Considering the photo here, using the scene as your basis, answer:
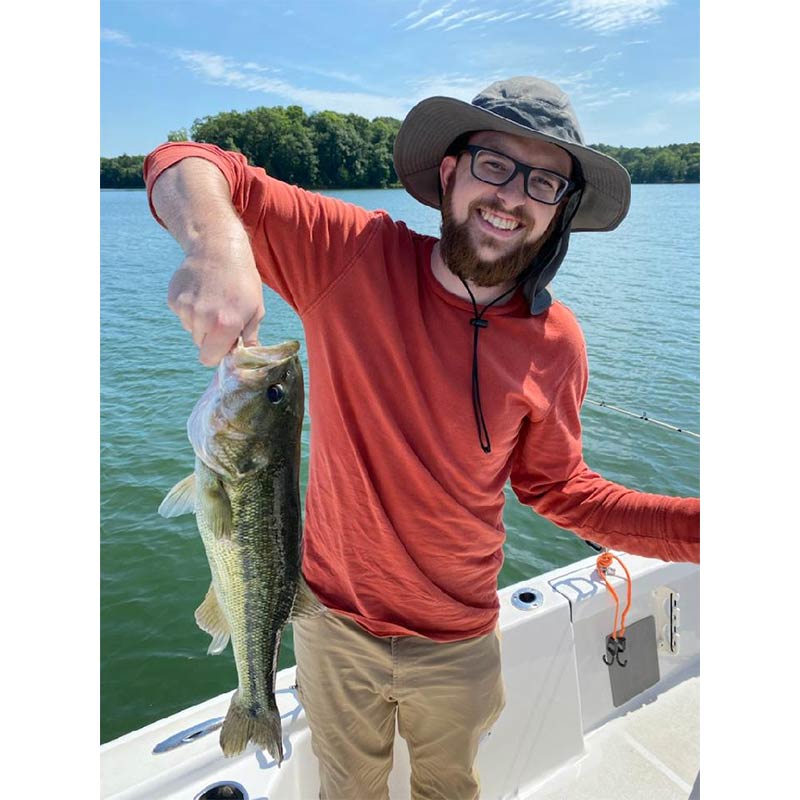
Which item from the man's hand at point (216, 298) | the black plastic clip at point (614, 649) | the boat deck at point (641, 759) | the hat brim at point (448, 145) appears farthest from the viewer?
the black plastic clip at point (614, 649)

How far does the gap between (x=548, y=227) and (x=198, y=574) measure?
5441 mm

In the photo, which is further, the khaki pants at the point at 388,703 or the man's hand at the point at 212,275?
the khaki pants at the point at 388,703

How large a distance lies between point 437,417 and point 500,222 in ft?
2.13

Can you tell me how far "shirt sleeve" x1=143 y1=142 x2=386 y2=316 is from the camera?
5.69 feet

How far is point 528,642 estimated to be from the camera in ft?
10.3

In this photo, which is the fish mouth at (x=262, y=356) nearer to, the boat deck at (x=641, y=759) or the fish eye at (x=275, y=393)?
the fish eye at (x=275, y=393)

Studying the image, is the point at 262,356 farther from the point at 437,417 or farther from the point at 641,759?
the point at 641,759

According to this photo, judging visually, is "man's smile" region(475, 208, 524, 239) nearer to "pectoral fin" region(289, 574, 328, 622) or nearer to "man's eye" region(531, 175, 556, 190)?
"man's eye" region(531, 175, 556, 190)

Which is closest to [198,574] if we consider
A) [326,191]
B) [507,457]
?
[507,457]

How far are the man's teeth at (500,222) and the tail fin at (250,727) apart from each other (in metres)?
1.58

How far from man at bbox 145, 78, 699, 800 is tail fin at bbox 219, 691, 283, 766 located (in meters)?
0.34

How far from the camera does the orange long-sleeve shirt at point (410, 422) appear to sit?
1934mm

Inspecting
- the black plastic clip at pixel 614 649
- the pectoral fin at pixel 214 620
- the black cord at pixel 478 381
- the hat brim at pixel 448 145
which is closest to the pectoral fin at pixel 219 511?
the pectoral fin at pixel 214 620

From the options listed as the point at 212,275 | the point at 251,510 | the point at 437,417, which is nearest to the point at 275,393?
the point at 251,510
